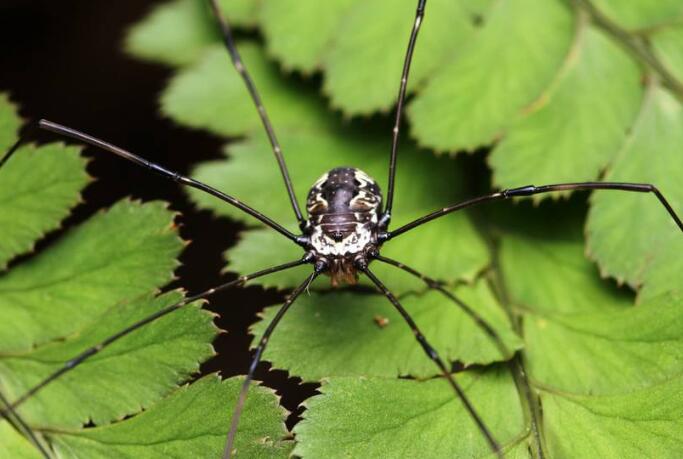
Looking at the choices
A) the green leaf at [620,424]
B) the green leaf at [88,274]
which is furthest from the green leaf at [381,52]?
the green leaf at [620,424]

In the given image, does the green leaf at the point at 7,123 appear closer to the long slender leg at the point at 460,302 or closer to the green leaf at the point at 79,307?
the green leaf at the point at 79,307

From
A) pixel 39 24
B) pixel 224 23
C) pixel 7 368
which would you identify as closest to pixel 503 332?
pixel 7 368

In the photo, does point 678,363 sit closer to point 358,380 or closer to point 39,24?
point 358,380

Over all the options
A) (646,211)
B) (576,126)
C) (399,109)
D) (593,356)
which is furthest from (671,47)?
(593,356)

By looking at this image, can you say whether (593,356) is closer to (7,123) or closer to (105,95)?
(7,123)

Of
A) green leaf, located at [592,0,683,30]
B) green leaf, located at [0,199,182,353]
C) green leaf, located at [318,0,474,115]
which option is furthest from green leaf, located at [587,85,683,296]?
green leaf, located at [0,199,182,353]
